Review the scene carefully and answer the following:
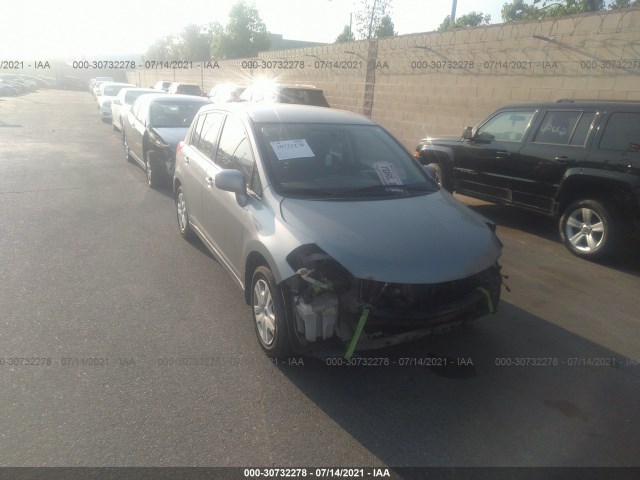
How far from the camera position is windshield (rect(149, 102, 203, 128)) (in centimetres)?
923

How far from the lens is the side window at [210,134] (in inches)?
195

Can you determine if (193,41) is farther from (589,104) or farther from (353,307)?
(353,307)

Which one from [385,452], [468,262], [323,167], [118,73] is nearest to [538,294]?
[468,262]

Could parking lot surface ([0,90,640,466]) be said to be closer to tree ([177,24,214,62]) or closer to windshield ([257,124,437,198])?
windshield ([257,124,437,198])

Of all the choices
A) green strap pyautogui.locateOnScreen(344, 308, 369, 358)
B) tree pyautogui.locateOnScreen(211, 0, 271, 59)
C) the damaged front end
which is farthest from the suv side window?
tree pyautogui.locateOnScreen(211, 0, 271, 59)

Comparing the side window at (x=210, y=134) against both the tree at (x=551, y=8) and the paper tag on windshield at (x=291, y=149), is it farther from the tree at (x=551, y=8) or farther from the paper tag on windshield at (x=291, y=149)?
the tree at (x=551, y=8)

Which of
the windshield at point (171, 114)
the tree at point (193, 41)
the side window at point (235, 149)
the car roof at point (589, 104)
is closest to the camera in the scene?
the side window at point (235, 149)

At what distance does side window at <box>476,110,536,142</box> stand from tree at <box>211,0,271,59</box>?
5092 cm

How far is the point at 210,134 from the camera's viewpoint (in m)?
5.14

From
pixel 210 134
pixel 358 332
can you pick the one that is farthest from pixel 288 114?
pixel 358 332

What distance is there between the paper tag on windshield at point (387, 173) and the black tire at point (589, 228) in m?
3.12

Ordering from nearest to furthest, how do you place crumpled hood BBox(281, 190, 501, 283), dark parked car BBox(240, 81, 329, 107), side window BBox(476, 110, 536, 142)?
crumpled hood BBox(281, 190, 501, 283), side window BBox(476, 110, 536, 142), dark parked car BBox(240, 81, 329, 107)

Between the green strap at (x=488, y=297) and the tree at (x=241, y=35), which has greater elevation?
the tree at (x=241, y=35)

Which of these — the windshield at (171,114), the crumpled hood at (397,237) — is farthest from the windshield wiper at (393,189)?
the windshield at (171,114)
